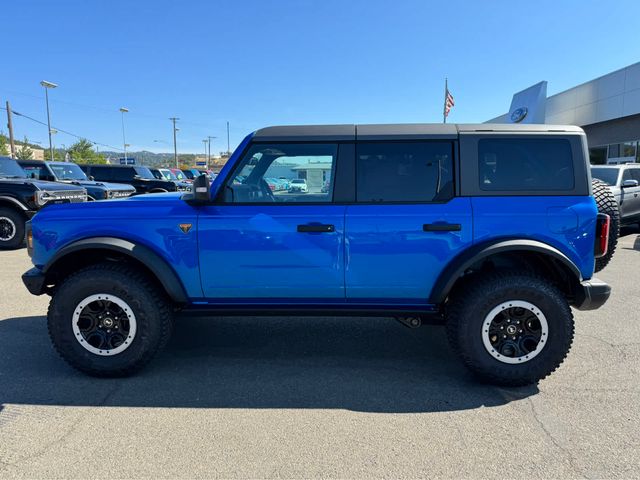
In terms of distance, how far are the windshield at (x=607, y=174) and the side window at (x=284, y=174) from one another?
9.42m

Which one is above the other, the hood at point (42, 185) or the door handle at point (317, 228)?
the hood at point (42, 185)

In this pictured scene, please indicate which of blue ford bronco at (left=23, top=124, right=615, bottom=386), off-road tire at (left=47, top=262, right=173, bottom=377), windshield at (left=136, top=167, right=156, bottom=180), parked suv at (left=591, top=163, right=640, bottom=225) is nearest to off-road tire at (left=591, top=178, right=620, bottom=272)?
blue ford bronco at (left=23, top=124, right=615, bottom=386)

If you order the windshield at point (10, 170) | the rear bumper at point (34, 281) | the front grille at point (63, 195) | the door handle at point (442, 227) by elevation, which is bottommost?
the rear bumper at point (34, 281)

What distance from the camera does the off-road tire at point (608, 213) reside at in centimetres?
392

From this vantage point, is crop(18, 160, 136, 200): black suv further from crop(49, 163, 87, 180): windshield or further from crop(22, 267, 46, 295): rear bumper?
crop(22, 267, 46, 295): rear bumper

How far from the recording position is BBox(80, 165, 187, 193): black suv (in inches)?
635

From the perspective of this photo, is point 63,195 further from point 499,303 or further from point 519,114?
point 519,114

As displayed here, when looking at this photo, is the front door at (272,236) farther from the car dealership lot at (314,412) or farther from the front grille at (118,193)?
the front grille at (118,193)

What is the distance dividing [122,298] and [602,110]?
2408 cm

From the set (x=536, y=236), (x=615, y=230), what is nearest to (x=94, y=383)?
(x=536, y=236)

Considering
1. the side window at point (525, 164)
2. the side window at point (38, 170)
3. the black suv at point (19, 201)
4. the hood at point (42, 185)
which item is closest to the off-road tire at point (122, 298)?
the side window at point (525, 164)

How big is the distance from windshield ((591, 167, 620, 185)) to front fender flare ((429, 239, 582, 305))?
337 inches

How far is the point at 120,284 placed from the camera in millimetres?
3201

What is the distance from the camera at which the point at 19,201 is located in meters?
8.89
